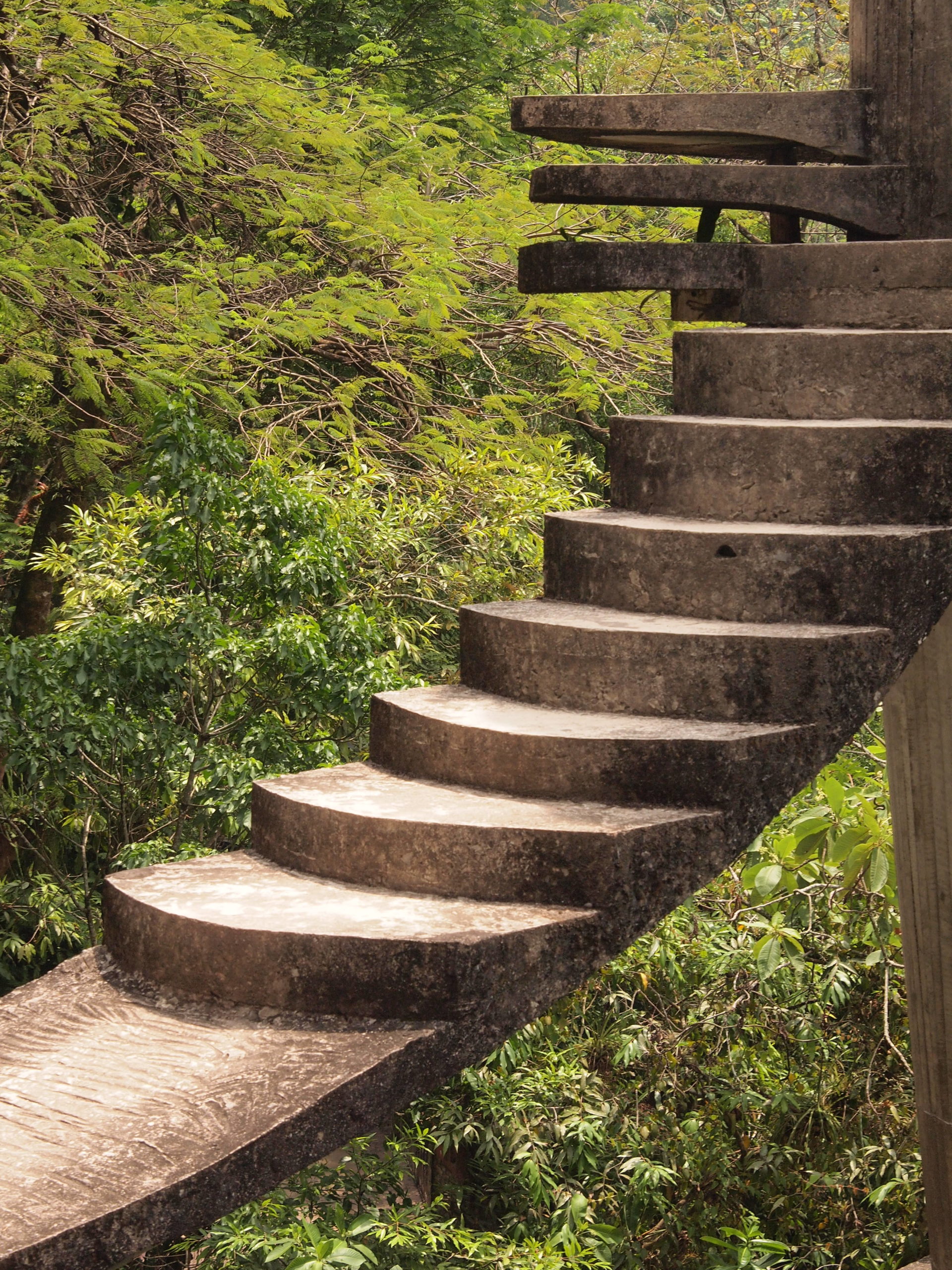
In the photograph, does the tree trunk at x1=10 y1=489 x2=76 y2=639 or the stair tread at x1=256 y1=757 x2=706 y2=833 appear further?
the tree trunk at x1=10 y1=489 x2=76 y2=639

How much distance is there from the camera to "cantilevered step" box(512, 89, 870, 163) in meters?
2.37

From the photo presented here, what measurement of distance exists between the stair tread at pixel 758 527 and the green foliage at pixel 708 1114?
2.15 meters

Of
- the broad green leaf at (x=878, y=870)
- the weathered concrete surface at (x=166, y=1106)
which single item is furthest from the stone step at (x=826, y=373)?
the broad green leaf at (x=878, y=870)

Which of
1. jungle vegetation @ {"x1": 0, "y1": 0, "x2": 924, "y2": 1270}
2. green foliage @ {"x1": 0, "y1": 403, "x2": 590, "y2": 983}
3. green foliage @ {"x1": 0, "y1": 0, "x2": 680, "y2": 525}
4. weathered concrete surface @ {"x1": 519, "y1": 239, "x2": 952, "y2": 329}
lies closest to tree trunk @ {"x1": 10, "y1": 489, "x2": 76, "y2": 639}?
jungle vegetation @ {"x1": 0, "y1": 0, "x2": 924, "y2": 1270}

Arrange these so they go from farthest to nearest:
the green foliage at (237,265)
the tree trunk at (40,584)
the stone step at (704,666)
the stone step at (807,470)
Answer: the tree trunk at (40,584) → the green foliage at (237,265) → the stone step at (807,470) → the stone step at (704,666)

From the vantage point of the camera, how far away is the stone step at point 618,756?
194 cm

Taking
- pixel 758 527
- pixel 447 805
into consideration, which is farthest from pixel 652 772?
pixel 758 527

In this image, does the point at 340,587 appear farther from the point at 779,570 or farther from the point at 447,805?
the point at 779,570

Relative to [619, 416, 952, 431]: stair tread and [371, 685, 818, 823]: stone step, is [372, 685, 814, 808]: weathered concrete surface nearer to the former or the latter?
[371, 685, 818, 823]: stone step

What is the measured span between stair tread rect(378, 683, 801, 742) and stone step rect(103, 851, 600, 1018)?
0.92 feet

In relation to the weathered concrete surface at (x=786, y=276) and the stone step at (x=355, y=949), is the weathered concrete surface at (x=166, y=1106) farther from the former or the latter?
the weathered concrete surface at (x=786, y=276)

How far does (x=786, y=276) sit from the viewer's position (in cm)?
238

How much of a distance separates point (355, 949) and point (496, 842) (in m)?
0.26

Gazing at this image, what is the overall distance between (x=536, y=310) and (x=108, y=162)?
2417mm
